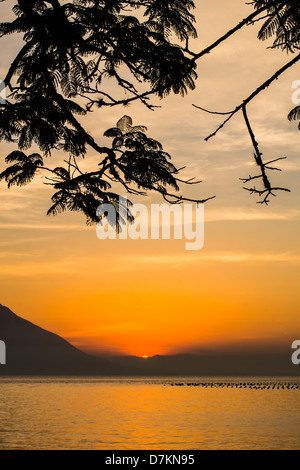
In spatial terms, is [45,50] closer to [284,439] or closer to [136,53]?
[136,53]

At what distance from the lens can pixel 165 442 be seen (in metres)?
49.1

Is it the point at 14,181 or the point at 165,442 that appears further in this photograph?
the point at 165,442

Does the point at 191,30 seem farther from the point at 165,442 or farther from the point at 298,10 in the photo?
the point at 165,442

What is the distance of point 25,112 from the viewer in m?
5.82

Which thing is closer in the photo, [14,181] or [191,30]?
[191,30]

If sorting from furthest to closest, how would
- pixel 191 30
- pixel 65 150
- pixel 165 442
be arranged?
pixel 165 442, pixel 65 150, pixel 191 30

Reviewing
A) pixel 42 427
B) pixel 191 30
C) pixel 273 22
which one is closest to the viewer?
pixel 273 22

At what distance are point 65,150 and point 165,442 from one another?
4690cm

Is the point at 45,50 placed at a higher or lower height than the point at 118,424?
higher
